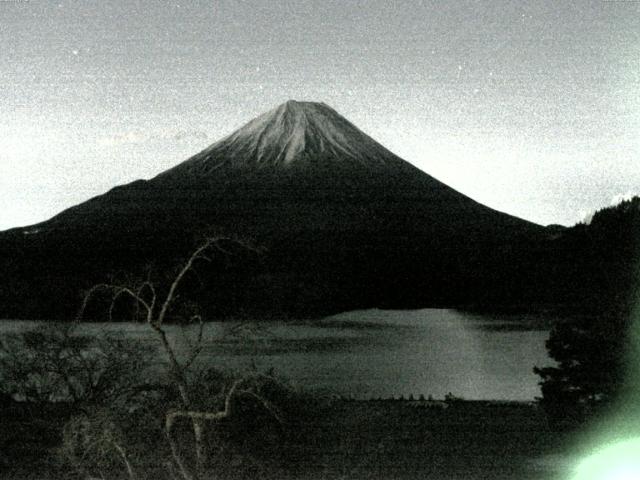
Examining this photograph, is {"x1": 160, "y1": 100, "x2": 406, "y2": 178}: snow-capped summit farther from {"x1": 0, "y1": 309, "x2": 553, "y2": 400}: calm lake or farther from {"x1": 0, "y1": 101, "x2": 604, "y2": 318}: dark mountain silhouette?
{"x1": 0, "y1": 309, "x2": 553, "y2": 400}: calm lake

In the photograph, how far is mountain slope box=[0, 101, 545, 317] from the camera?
77688mm

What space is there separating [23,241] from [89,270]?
19617 millimetres

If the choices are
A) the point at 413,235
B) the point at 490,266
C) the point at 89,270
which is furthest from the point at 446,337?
the point at 413,235

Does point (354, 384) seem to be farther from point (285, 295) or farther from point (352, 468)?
point (285, 295)

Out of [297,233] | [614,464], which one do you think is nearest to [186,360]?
[614,464]

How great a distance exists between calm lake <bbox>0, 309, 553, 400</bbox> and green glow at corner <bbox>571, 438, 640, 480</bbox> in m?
5.63

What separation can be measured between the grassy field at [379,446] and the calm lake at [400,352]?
168 cm

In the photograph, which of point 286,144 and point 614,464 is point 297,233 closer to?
point 286,144

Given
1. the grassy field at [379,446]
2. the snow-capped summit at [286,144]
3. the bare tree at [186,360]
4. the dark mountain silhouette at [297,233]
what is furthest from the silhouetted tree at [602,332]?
the snow-capped summit at [286,144]

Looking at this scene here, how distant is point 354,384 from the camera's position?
37.6m

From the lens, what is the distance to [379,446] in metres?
15.9

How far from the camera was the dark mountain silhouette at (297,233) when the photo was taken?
246ft

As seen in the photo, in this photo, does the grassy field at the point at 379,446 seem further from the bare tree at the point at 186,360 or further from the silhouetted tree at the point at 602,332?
the bare tree at the point at 186,360

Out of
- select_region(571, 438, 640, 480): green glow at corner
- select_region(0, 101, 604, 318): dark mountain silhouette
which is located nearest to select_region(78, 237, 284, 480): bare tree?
select_region(571, 438, 640, 480): green glow at corner
